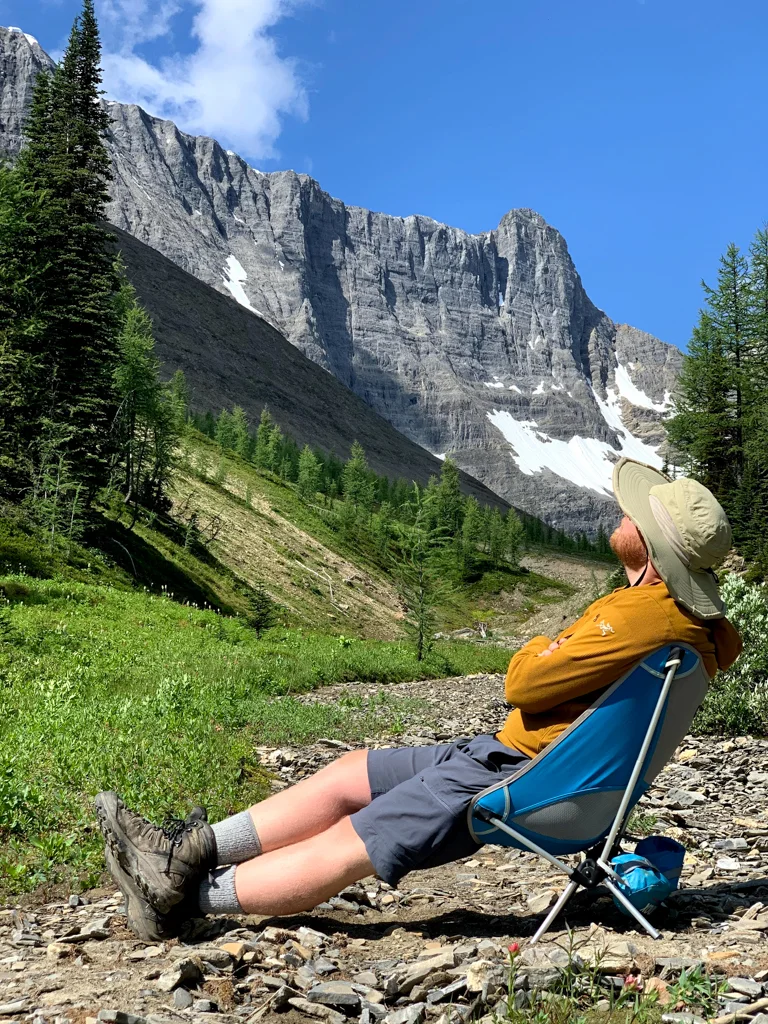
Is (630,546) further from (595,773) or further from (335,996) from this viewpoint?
(335,996)

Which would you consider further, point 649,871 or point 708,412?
point 708,412

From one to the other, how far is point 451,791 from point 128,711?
5548 mm

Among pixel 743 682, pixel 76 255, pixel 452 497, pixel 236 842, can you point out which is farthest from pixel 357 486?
pixel 236 842

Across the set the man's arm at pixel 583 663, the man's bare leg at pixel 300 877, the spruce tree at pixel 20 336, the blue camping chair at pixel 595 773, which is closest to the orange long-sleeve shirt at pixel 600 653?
the man's arm at pixel 583 663

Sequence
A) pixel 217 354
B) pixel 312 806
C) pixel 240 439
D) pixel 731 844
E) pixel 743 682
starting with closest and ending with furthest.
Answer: pixel 312 806 < pixel 731 844 < pixel 743 682 < pixel 240 439 < pixel 217 354

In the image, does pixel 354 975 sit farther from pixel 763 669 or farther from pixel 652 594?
pixel 763 669

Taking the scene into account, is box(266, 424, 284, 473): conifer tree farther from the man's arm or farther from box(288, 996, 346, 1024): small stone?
box(288, 996, 346, 1024): small stone

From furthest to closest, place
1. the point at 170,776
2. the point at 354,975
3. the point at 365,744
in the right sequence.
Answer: the point at 365,744 < the point at 170,776 < the point at 354,975

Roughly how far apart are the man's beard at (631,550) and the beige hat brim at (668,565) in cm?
12

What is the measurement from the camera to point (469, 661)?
98.3ft

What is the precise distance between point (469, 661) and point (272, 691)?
15629mm

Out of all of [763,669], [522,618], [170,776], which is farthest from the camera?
[522,618]

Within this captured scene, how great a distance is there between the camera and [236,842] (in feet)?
16.5

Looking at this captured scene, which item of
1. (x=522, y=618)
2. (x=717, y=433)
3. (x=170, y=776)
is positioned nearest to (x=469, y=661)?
(x=170, y=776)
